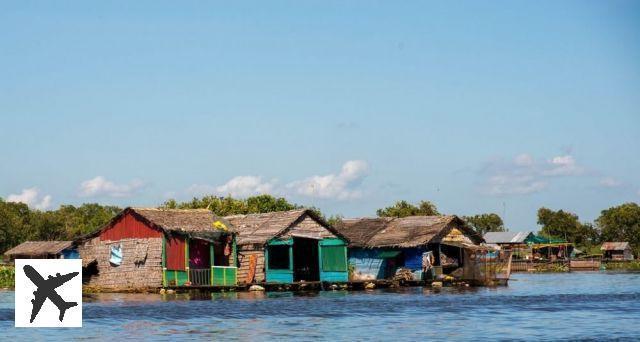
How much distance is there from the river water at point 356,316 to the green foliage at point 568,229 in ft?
271

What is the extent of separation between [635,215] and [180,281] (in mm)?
87844

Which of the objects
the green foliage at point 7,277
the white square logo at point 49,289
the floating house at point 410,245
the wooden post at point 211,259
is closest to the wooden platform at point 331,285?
the wooden post at point 211,259

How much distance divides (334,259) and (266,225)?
4406mm

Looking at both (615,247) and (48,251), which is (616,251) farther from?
(48,251)

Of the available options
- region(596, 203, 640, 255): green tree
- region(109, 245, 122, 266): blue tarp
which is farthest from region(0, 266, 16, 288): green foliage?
region(596, 203, 640, 255): green tree

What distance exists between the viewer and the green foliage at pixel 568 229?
129 metres

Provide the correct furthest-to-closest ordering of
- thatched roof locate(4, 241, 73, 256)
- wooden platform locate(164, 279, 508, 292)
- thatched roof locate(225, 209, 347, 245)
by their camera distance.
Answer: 1. thatched roof locate(4, 241, 73, 256)
2. thatched roof locate(225, 209, 347, 245)
3. wooden platform locate(164, 279, 508, 292)

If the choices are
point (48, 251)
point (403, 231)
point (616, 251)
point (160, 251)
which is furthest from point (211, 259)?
point (616, 251)

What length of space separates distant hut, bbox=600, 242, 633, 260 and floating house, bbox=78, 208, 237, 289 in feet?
225

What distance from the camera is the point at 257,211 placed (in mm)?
84875

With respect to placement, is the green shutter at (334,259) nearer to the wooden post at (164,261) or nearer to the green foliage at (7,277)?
the wooden post at (164,261)

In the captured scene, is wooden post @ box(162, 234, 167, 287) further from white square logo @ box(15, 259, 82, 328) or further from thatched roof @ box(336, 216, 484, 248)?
white square logo @ box(15, 259, 82, 328)

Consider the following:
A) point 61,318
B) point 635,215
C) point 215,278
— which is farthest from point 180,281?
point 635,215

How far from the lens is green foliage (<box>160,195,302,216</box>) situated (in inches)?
3182
